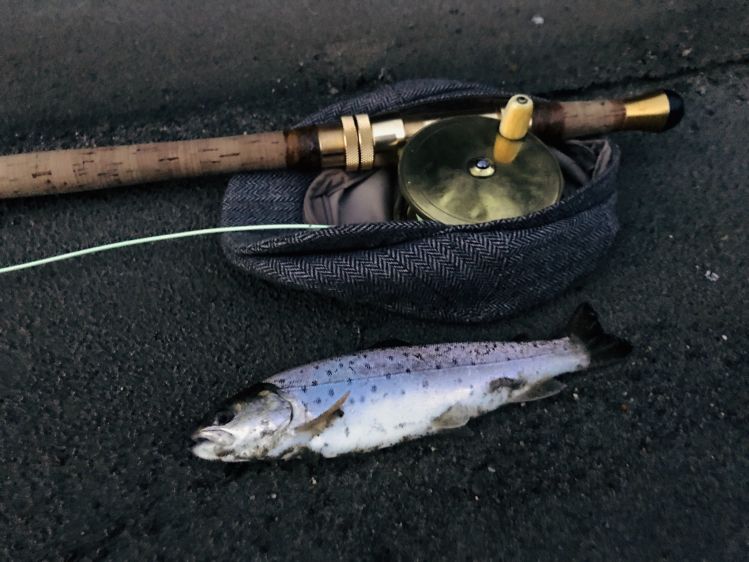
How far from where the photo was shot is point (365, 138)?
1.70 meters

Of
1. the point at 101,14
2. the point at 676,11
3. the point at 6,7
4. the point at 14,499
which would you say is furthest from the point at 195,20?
the point at 676,11

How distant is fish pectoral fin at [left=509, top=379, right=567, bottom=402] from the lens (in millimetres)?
1655

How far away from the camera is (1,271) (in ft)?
5.69

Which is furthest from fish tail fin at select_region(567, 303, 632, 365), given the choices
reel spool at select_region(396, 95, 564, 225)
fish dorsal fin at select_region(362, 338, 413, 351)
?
fish dorsal fin at select_region(362, 338, 413, 351)

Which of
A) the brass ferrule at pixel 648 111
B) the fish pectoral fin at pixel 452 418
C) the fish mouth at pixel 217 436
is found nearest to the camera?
the fish mouth at pixel 217 436

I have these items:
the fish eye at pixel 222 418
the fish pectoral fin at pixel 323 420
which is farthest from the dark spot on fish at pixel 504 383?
the fish eye at pixel 222 418

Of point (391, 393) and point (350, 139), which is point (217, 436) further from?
point (350, 139)

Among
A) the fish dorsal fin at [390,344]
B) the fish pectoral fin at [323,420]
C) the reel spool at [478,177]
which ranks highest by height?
the reel spool at [478,177]

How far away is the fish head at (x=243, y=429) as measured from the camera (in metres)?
1.50

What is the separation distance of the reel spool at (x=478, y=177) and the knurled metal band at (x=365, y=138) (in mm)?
103

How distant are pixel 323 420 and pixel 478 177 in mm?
704

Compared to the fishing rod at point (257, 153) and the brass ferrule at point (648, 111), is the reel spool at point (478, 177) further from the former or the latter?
the brass ferrule at point (648, 111)

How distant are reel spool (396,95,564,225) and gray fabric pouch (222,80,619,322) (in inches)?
1.8

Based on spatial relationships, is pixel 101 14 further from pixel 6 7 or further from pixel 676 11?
pixel 676 11
